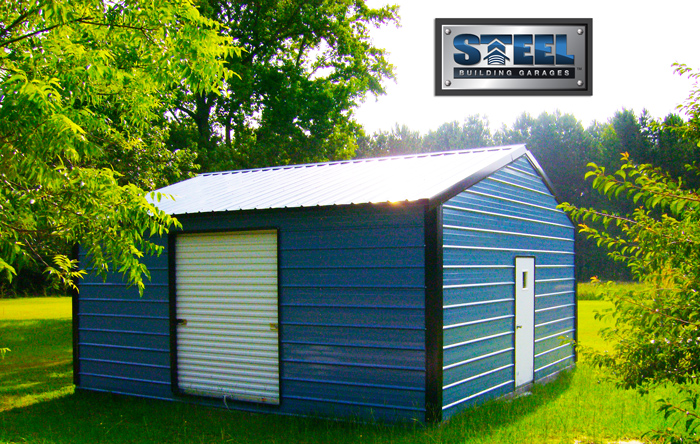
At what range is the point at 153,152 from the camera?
14602 mm

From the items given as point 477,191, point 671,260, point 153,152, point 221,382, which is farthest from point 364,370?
point 153,152

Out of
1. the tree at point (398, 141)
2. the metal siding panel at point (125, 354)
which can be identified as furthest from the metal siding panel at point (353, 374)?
the tree at point (398, 141)

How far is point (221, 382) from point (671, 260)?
6361 millimetres

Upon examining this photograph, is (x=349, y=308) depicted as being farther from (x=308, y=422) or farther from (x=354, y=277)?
(x=308, y=422)

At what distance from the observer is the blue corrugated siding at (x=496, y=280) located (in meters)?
7.22

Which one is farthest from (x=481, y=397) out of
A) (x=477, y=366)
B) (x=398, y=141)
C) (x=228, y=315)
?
(x=398, y=141)

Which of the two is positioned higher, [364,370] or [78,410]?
[364,370]

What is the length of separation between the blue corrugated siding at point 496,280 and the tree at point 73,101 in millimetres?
3515

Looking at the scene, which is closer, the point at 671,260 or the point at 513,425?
the point at 671,260

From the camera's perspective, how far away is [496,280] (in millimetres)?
8375

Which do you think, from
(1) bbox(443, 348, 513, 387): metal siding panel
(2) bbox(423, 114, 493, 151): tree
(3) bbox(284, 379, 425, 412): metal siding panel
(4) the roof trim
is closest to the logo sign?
(4) the roof trim

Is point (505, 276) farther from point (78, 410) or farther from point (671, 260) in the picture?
point (78, 410)

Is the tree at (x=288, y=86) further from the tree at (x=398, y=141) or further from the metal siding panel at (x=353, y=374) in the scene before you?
the tree at (x=398, y=141)

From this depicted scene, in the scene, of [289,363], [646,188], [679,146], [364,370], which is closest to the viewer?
[646,188]
